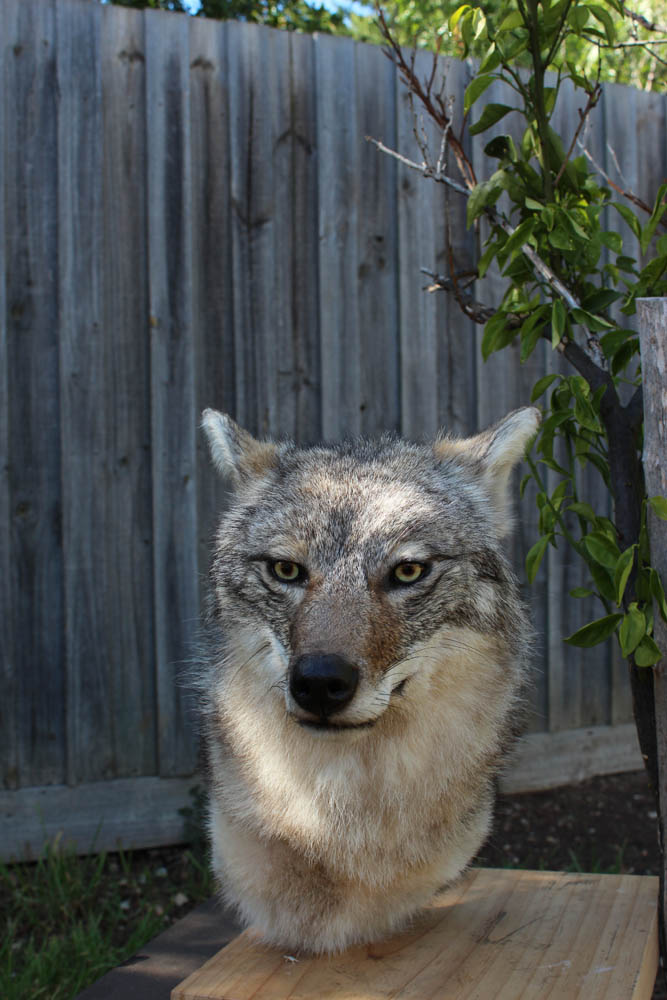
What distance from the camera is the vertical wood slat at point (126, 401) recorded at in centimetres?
408

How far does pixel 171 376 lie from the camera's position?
418 centimetres

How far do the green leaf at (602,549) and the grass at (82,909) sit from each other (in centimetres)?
245

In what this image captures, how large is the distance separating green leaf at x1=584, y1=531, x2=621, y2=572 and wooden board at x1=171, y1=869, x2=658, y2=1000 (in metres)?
0.95

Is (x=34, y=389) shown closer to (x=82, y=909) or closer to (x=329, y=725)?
(x=82, y=909)

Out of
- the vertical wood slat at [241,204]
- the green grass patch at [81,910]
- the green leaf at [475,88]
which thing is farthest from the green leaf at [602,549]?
the green grass patch at [81,910]

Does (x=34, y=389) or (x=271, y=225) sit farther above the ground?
(x=271, y=225)

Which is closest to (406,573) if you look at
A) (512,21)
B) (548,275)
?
(548,275)

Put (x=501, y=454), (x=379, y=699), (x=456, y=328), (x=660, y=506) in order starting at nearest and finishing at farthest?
(x=379, y=699) → (x=660, y=506) → (x=501, y=454) → (x=456, y=328)

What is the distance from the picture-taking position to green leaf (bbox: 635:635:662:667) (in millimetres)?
2127

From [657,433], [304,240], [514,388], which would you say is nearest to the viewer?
[657,433]

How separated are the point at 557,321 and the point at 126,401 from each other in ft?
7.68

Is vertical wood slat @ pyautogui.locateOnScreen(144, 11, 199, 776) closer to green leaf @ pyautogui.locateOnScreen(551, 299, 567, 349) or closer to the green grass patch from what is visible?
the green grass patch

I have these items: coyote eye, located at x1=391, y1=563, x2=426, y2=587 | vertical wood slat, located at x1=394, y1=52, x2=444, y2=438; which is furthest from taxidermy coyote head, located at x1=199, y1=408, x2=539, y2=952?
vertical wood slat, located at x1=394, y1=52, x2=444, y2=438

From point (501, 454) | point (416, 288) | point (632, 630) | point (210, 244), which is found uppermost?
point (210, 244)
